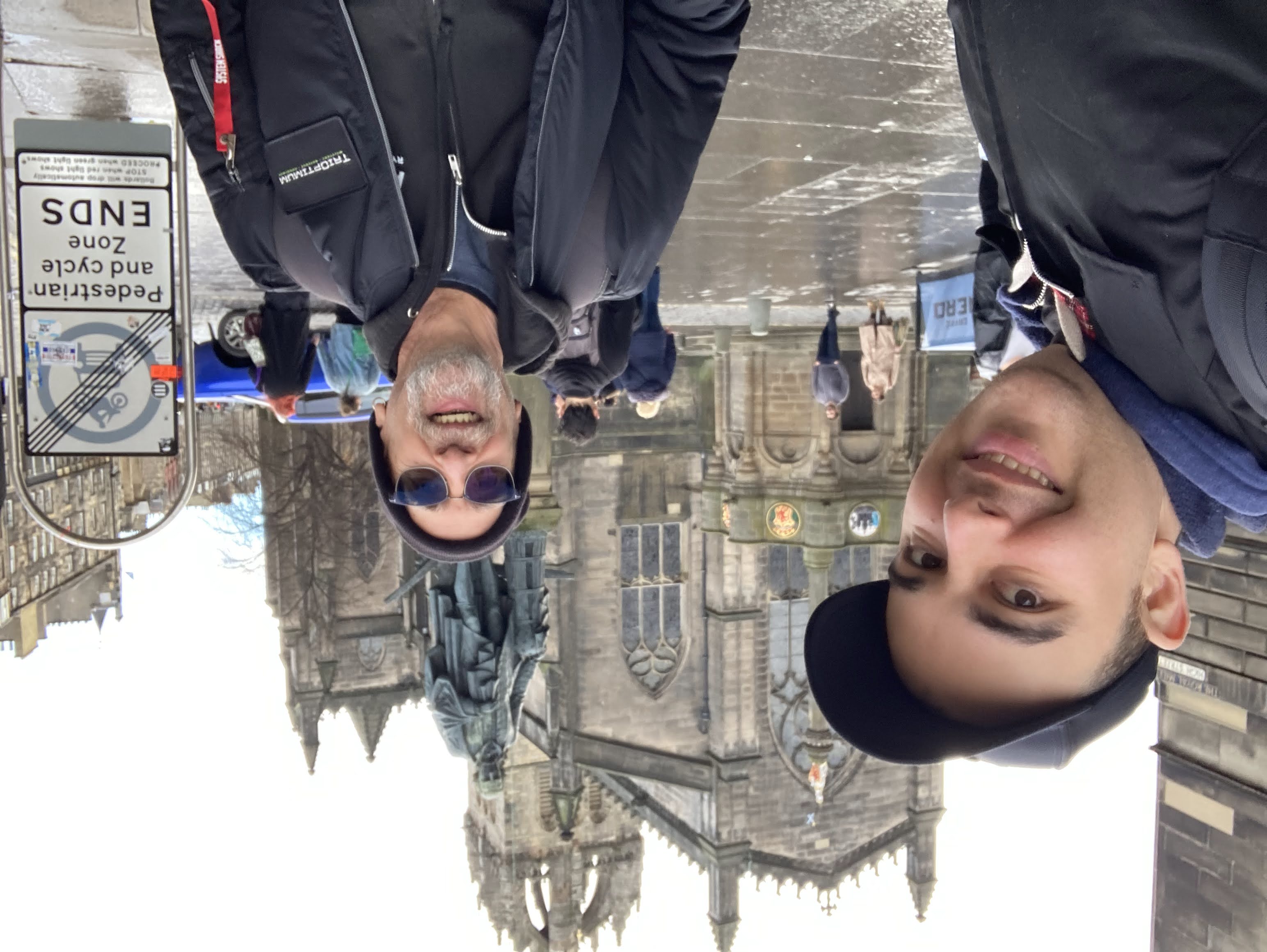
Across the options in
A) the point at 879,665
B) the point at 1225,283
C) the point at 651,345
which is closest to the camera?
the point at 1225,283

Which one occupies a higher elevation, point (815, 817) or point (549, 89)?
point (549, 89)

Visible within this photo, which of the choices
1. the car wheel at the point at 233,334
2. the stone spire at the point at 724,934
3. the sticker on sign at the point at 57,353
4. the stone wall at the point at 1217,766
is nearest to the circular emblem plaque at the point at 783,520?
the stone spire at the point at 724,934

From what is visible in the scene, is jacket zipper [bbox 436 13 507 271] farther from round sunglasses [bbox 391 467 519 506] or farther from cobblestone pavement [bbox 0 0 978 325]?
cobblestone pavement [bbox 0 0 978 325]

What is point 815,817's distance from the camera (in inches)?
829

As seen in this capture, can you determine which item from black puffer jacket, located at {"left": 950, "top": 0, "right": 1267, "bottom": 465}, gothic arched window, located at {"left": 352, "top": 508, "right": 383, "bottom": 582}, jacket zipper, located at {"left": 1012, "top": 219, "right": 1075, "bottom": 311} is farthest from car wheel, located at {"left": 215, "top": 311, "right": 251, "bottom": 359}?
gothic arched window, located at {"left": 352, "top": 508, "right": 383, "bottom": 582}

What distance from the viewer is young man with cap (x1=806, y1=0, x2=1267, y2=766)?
1527 mm

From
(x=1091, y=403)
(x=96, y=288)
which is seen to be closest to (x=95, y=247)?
(x=96, y=288)

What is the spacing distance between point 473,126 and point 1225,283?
191 centimetres

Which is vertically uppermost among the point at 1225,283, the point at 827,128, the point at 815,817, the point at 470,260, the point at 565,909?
the point at 827,128

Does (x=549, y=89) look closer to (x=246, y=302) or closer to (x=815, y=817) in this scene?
(x=246, y=302)

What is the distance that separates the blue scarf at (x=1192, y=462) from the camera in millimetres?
1709

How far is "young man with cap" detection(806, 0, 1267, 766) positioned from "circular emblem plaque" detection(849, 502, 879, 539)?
17100 millimetres

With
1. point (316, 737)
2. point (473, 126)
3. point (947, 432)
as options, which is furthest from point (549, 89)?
point (316, 737)

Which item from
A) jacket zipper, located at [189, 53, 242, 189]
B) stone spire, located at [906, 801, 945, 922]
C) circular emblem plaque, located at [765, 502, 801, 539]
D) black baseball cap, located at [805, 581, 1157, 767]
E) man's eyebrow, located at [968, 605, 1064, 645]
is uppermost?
jacket zipper, located at [189, 53, 242, 189]
